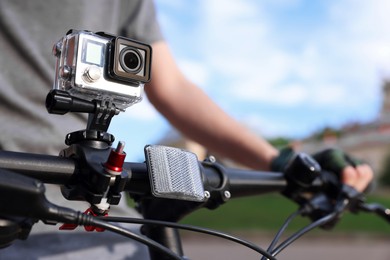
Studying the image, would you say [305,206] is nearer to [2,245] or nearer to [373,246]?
[2,245]

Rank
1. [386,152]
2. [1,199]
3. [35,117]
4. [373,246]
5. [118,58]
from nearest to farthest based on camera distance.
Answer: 1. [1,199]
2. [118,58]
3. [35,117]
4. [373,246]
5. [386,152]

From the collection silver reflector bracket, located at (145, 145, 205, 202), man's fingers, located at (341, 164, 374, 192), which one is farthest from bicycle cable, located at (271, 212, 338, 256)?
silver reflector bracket, located at (145, 145, 205, 202)

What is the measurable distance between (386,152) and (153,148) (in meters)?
39.0

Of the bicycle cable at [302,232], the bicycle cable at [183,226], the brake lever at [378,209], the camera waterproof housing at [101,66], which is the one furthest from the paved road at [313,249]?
the camera waterproof housing at [101,66]

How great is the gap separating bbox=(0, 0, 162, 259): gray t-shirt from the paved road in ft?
32.7

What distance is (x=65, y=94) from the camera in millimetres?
808

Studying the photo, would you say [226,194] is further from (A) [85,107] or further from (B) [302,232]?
(A) [85,107]

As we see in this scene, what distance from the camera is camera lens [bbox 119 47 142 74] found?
81 centimetres

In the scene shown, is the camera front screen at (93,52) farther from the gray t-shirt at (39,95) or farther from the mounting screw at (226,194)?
the gray t-shirt at (39,95)

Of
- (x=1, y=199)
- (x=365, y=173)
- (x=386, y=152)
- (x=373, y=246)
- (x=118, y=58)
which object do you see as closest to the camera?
(x=1, y=199)

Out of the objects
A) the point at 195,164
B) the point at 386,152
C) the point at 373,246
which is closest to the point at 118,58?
the point at 195,164

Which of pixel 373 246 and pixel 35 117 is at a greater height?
pixel 35 117

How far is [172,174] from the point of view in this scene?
2.80 ft

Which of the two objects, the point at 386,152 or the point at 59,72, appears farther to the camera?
the point at 386,152
